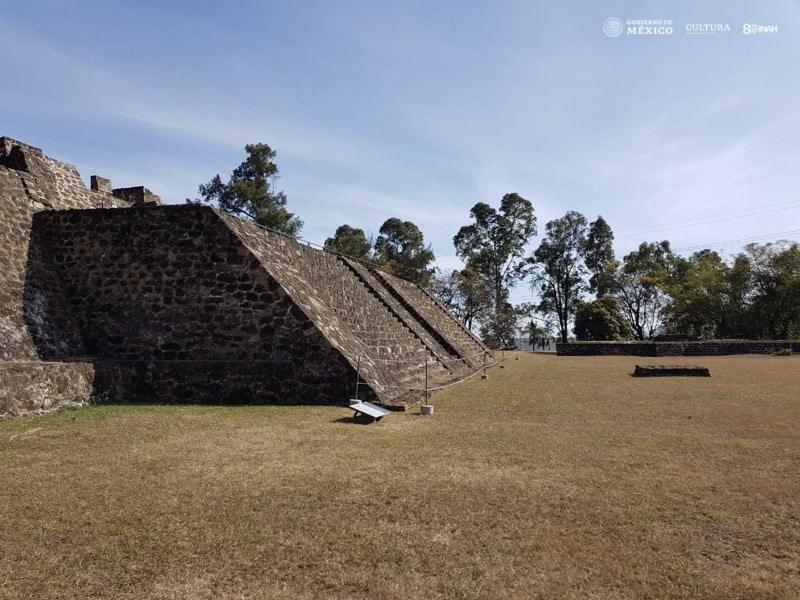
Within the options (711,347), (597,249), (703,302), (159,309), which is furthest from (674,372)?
(597,249)

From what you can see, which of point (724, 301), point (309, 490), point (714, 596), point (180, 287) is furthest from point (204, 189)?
point (724, 301)

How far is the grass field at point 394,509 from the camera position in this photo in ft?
10.7

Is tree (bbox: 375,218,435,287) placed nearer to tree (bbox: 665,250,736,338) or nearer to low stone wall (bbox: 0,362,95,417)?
tree (bbox: 665,250,736,338)

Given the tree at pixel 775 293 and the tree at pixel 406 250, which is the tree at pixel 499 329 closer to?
the tree at pixel 406 250

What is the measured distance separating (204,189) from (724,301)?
147 feet

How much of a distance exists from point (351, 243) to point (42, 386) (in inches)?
1547

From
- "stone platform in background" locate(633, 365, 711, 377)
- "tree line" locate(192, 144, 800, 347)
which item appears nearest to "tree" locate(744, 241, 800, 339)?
"tree line" locate(192, 144, 800, 347)

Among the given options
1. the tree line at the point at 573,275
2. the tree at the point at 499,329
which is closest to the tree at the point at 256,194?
the tree line at the point at 573,275

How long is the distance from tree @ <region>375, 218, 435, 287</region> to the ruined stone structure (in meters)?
37.4

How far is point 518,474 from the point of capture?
5.48 metres

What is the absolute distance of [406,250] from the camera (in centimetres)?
5181

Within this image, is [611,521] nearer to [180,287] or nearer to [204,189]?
[180,287]

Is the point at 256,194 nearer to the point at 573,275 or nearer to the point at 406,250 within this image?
the point at 406,250

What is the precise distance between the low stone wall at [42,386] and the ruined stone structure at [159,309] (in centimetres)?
A: 4
